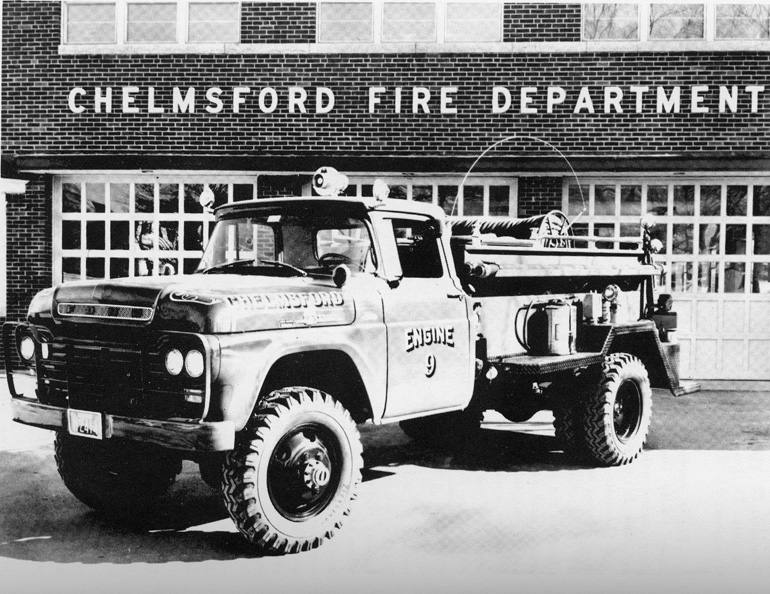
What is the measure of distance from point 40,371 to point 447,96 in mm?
8201

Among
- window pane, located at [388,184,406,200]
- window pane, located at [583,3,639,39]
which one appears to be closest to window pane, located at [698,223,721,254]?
window pane, located at [583,3,639,39]

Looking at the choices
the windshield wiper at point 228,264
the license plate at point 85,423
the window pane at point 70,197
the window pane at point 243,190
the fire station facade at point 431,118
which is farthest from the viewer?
the window pane at point 70,197

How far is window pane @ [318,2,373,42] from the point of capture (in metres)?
11.7

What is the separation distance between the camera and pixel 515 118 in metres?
11.8

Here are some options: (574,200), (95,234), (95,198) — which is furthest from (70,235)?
(574,200)

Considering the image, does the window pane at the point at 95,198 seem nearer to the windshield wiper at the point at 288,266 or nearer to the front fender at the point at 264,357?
the windshield wiper at the point at 288,266

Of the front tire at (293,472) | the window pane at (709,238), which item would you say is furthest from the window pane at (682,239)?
the front tire at (293,472)

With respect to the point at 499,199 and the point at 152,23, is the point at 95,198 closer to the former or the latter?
the point at 152,23

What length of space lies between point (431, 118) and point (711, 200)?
4165mm

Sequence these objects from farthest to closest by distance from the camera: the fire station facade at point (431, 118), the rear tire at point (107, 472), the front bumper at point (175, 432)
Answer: the fire station facade at point (431, 118), the rear tire at point (107, 472), the front bumper at point (175, 432)

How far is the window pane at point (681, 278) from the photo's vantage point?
39.1 ft

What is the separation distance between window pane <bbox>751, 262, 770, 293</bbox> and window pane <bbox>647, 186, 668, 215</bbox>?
1.52m

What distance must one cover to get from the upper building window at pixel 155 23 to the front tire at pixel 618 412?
25.6 feet

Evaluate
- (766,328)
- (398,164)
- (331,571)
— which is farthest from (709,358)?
(331,571)
